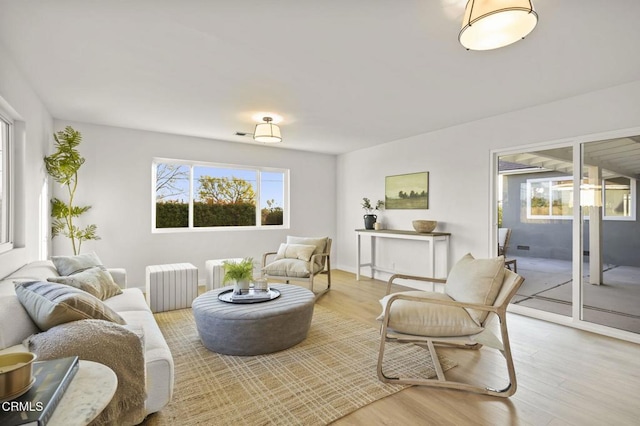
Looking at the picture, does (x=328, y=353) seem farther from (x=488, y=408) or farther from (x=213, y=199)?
(x=213, y=199)

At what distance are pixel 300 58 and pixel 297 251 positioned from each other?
300 centimetres

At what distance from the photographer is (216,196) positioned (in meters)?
5.69

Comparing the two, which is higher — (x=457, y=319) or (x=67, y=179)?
(x=67, y=179)

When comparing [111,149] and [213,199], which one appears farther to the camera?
[213,199]

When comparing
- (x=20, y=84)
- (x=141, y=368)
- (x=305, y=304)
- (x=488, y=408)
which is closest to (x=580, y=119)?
(x=488, y=408)

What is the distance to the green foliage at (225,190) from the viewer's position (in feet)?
18.3

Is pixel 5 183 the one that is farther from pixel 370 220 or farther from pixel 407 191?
pixel 407 191

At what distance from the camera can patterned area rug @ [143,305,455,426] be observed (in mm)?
1938

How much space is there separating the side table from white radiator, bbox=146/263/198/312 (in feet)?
9.65

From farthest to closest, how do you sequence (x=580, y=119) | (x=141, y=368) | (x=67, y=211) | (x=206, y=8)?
(x=67, y=211), (x=580, y=119), (x=206, y=8), (x=141, y=368)

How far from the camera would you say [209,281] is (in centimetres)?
451

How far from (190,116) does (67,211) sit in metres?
1.97

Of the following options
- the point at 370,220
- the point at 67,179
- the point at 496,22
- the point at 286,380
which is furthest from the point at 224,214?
the point at 496,22

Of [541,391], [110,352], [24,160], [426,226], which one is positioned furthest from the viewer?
[426,226]
